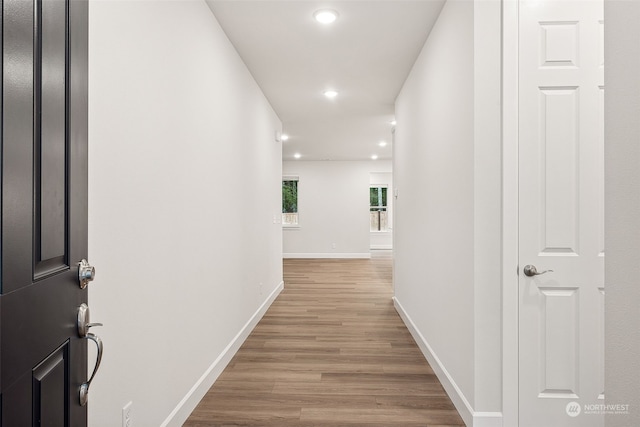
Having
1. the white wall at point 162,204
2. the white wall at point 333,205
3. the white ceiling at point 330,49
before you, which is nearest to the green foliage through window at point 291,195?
the white wall at point 333,205

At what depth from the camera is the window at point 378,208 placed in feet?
34.7

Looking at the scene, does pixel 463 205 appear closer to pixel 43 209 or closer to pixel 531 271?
pixel 531 271

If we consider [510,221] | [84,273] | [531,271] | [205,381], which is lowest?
[205,381]

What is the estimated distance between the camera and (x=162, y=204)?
1.81 metres

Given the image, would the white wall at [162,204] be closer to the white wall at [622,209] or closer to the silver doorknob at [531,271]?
the white wall at [622,209]

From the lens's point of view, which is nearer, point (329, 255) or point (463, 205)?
point (463, 205)

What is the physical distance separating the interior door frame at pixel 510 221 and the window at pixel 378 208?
856cm

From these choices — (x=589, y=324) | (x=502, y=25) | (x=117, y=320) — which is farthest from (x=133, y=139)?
(x=589, y=324)

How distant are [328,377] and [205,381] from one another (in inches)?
33.6

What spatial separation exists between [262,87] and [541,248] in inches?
128

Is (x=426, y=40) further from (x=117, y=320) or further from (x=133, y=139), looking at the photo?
(x=117, y=320)

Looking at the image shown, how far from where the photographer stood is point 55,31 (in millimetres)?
808

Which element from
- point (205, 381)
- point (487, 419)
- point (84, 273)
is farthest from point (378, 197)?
point (84, 273)

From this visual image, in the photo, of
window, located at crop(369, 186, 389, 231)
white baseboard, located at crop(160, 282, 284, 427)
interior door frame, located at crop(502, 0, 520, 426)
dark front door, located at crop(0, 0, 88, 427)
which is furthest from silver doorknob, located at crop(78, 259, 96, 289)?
window, located at crop(369, 186, 389, 231)
